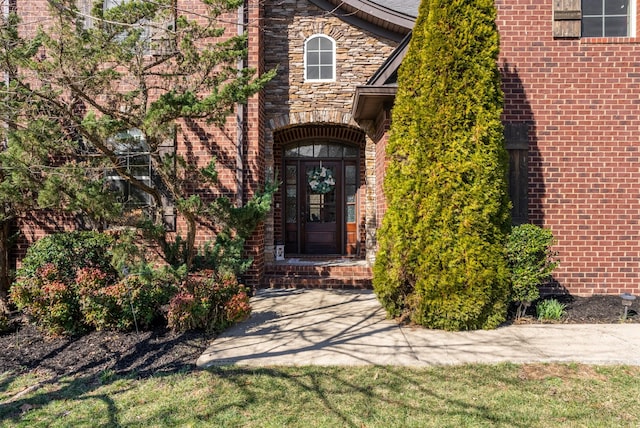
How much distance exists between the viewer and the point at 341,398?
3021mm

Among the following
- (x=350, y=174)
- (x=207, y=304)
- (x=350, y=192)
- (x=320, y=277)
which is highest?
(x=350, y=174)

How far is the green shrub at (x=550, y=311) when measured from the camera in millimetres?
4996

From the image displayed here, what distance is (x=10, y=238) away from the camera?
6.29m

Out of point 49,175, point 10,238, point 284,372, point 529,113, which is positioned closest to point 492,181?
point 529,113

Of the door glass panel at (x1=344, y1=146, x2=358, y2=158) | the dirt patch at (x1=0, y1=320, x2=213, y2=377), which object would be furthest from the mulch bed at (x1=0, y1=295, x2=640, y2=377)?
the door glass panel at (x1=344, y1=146, x2=358, y2=158)

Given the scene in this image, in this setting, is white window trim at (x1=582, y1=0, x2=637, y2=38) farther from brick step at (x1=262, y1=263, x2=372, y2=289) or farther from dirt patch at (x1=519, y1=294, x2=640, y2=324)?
brick step at (x1=262, y1=263, x2=372, y2=289)

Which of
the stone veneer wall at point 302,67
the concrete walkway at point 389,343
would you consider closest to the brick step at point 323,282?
the stone veneer wall at point 302,67

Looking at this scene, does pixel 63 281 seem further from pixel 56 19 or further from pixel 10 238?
pixel 56 19

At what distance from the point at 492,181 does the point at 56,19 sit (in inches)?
216

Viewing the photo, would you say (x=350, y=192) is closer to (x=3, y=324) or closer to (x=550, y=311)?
(x=550, y=311)

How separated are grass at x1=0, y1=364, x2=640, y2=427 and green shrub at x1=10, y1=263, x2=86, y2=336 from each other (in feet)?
2.64

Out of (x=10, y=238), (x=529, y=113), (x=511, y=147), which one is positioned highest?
(x=529, y=113)

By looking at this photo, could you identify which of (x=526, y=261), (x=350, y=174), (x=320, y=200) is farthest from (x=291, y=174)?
(x=526, y=261)

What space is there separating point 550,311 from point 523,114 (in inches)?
113
